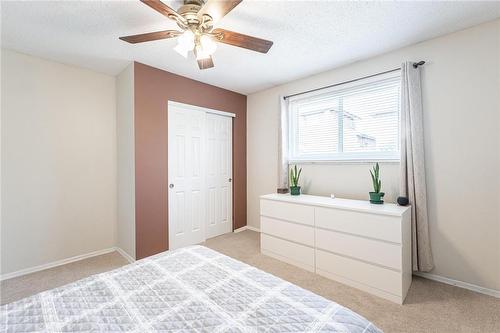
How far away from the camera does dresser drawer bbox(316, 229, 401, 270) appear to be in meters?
1.96

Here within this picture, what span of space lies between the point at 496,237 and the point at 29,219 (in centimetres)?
468

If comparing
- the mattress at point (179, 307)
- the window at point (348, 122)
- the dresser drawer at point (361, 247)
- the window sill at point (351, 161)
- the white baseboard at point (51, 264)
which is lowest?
the white baseboard at point (51, 264)

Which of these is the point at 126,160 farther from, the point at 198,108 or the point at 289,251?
the point at 289,251

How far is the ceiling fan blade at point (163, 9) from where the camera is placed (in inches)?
50.0

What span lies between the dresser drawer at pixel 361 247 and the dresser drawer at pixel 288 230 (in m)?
0.11

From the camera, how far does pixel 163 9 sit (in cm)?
135

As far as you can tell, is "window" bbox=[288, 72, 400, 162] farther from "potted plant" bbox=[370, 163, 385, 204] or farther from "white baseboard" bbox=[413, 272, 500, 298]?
"white baseboard" bbox=[413, 272, 500, 298]

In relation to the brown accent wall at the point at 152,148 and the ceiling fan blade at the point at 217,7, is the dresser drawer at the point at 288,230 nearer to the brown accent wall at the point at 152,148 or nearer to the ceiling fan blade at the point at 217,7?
the brown accent wall at the point at 152,148

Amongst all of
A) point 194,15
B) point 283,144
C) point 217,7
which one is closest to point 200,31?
point 194,15

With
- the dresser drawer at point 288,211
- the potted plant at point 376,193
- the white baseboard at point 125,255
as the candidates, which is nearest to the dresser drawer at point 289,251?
the dresser drawer at point 288,211

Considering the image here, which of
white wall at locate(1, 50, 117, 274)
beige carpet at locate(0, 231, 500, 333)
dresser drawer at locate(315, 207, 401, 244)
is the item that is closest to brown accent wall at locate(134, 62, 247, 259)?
beige carpet at locate(0, 231, 500, 333)

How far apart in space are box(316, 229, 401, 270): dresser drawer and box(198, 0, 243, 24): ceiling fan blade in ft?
7.12

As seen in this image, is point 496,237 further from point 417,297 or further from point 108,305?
point 108,305

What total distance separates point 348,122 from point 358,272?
1.77 m
